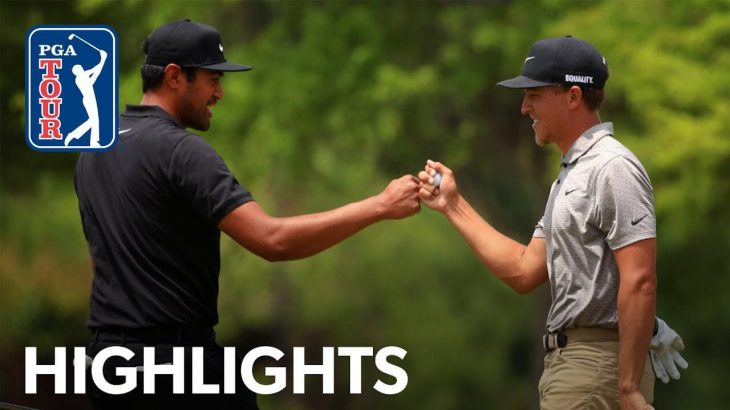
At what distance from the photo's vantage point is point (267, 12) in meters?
19.7

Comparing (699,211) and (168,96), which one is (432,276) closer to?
(699,211)

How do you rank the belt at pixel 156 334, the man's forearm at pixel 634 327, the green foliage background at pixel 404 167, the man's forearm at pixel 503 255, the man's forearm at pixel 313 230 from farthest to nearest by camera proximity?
the green foliage background at pixel 404 167 < the man's forearm at pixel 503 255 < the man's forearm at pixel 313 230 < the belt at pixel 156 334 < the man's forearm at pixel 634 327

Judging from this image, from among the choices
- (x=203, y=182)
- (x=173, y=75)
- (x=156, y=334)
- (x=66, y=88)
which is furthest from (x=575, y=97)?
(x=66, y=88)

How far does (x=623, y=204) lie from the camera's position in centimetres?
493

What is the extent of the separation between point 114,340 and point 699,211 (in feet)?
33.7

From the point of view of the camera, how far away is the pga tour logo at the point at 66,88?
995 centimetres

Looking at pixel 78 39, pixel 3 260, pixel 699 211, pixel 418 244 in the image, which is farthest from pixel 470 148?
pixel 78 39

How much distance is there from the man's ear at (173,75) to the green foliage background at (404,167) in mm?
9413

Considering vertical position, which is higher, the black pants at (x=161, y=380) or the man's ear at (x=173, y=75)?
the man's ear at (x=173, y=75)

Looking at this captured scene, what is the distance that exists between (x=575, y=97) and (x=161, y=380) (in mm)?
1836

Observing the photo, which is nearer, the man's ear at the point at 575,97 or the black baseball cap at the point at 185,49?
the man's ear at the point at 575,97

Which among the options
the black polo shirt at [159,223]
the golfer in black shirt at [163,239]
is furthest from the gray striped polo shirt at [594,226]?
the black polo shirt at [159,223]

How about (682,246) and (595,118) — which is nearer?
(595,118)

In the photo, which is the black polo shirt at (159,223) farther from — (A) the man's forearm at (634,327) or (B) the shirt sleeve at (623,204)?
(A) the man's forearm at (634,327)
